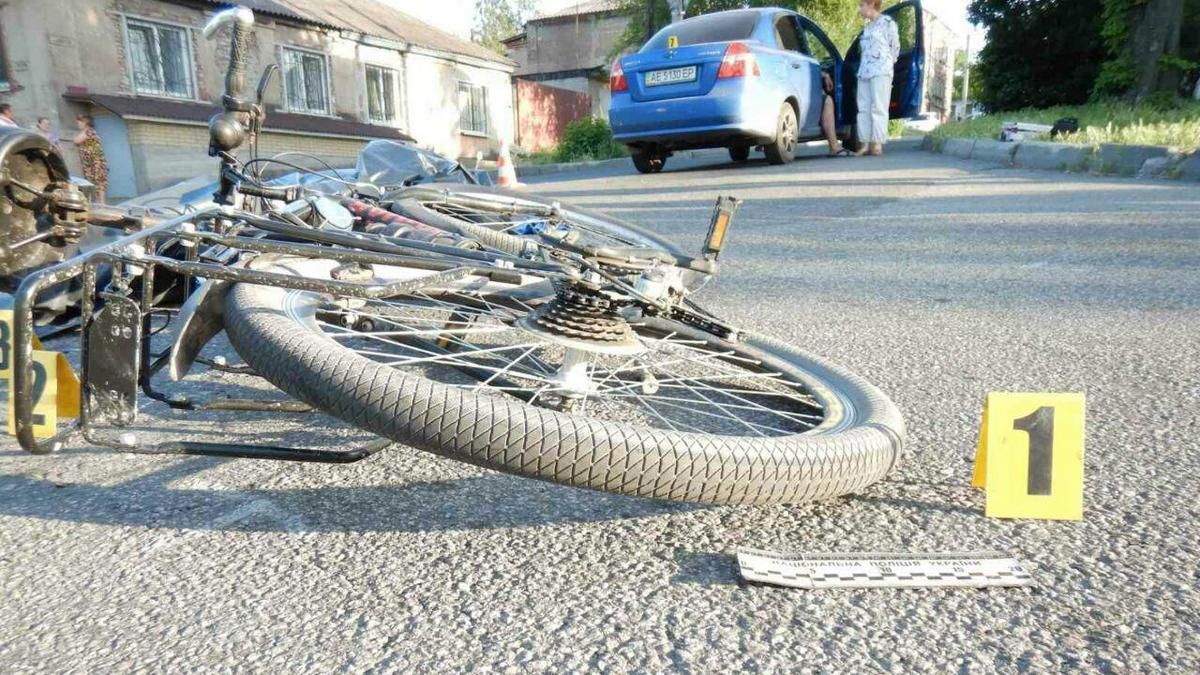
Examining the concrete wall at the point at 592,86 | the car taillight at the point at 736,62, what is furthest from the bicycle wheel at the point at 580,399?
the concrete wall at the point at 592,86

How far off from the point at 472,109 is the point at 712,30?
1847 cm

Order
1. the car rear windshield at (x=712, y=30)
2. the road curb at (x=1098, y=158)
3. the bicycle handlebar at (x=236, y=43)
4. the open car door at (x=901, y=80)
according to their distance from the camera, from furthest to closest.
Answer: the open car door at (x=901, y=80), the car rear windshield at (x=712, y=30), the road curb at (x=1098, y=158), the bicycle handlebar at (x=236, y=43)

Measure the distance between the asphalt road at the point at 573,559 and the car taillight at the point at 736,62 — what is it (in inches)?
242

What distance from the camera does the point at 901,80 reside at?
10367 millimetres

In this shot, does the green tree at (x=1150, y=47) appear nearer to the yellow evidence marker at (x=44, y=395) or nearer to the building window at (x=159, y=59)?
the yellow evidence marker at (x=44, y=395)

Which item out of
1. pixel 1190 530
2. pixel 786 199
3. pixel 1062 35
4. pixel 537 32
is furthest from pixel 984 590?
pixel 537 32

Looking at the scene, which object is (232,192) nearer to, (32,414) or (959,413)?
(32,414)

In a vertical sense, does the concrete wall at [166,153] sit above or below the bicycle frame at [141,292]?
above

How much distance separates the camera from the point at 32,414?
149 centimetres

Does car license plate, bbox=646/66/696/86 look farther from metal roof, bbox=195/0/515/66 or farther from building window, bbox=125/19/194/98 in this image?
metal roof, bbox=195/0/515/66

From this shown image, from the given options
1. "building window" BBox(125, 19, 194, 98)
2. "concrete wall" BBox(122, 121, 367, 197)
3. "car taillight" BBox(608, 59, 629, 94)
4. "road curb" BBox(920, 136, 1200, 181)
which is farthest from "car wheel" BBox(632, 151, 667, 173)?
"building window" BBox(125, 19, 194, 98)

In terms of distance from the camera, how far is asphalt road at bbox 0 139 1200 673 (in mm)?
1158

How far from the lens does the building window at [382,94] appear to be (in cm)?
2192

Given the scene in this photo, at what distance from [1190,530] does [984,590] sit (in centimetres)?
48
